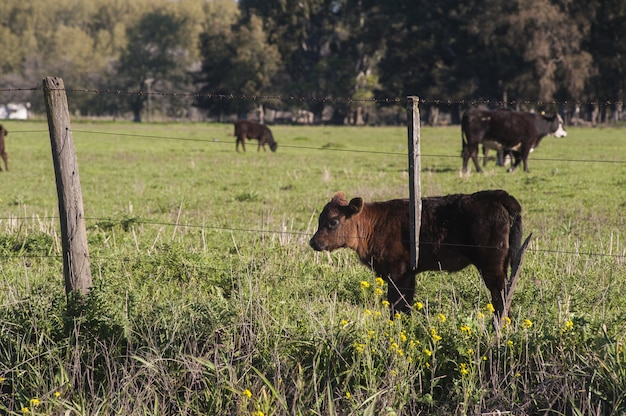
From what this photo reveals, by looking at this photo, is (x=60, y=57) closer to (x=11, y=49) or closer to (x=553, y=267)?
(x=11, y=49)

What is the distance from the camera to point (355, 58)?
77250 mm

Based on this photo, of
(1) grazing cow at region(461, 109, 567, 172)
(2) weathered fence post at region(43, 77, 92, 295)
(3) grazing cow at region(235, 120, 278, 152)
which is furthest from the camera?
(3) grazing cow at region(235, 120, 278, 152)

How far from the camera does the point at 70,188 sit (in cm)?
567

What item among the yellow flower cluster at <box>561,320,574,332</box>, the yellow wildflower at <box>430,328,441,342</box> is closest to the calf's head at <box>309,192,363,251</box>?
the yellow wildflower at <box>430,328,441,342</box>

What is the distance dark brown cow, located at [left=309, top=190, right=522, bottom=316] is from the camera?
639 cm

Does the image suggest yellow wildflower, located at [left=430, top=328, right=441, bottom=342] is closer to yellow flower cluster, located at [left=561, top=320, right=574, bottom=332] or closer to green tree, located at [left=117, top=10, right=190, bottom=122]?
yellow flower cluster, located at [left=561, top=320, right=574, bottom=332]

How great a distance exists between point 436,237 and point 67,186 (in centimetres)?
308

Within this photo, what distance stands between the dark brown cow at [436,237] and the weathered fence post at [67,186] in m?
2.08

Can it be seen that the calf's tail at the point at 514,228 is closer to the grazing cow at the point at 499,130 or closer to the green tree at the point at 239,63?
the grazing cow at the point at 499,130

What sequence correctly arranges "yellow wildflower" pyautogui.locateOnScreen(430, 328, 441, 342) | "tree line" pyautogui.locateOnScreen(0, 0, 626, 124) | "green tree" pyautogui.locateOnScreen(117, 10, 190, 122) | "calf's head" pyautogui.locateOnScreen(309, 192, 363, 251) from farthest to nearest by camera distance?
1. "green tree" pyautogui.locateOnScreen(117, 10, 190, 122)
2. "tree line" pyautogui.locateOnScreen(0, 0, 626, 124)
3. "calf's head" pyautogui.locateOnScreen(309, 192, 363, 251)
4. "yellow wildflower" pyautogui.locateOnScreen(430, 328, 441, 342)

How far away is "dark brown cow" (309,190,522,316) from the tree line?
26252 millimetres

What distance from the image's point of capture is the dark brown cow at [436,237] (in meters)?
6.39

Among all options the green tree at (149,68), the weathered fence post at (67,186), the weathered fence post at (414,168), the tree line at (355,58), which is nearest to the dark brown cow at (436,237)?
the weathered fence post at (414,168)

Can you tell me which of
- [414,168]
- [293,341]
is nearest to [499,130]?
[414,168]
